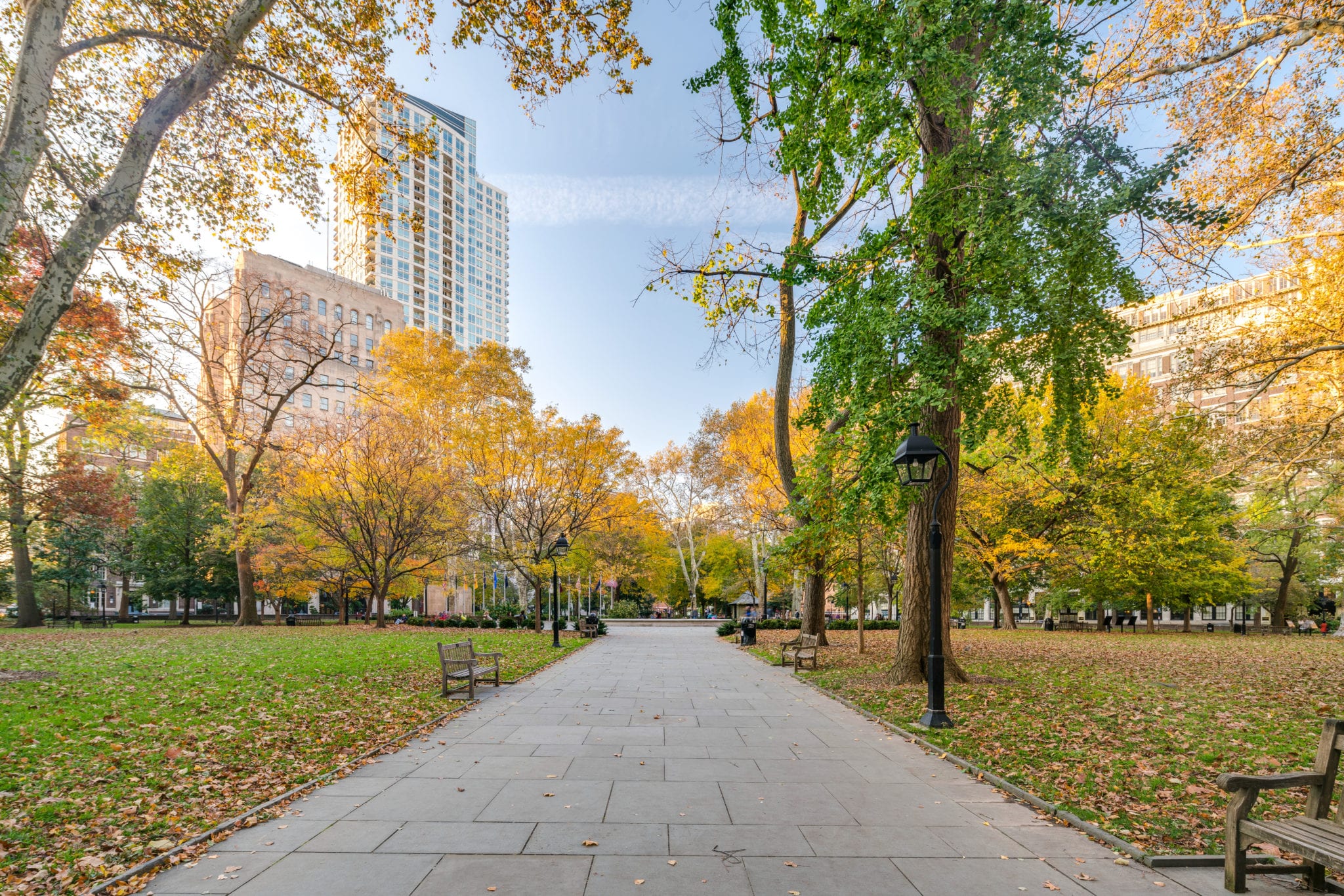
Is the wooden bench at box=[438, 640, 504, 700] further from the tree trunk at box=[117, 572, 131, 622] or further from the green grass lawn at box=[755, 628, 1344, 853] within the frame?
the tree trunk at box=[117, 572, 131, 622]

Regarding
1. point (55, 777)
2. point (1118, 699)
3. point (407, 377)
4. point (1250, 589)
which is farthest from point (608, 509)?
point (1250, 589)

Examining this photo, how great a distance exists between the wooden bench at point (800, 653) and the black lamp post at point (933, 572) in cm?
623

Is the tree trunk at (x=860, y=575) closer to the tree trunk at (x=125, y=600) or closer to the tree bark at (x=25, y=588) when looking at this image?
the tree bark at (x=25, y=588)

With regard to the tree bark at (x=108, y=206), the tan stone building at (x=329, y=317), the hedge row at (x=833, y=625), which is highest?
the tan stone building at (x=329, y=317)

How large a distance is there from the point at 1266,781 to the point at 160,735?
9595 mm

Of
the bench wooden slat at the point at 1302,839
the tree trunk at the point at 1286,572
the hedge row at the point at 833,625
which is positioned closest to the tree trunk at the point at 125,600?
the hedge row at the point at 833,625

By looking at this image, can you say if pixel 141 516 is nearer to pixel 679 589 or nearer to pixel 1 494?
pixel 1 494

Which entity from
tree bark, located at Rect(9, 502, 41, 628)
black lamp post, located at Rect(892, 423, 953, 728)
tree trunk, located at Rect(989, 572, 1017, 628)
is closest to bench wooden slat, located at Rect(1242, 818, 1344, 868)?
black lamp post, located at Rect(892, 423, 953, 728)

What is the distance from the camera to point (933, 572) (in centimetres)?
852

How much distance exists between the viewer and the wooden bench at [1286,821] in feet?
11.6

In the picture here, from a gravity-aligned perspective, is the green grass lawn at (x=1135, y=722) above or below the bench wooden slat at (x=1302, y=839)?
below

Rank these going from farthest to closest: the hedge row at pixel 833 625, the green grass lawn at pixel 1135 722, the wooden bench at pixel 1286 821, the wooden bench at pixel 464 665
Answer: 1. the hedge row at pixel 833 625
2. the wooden bench at pixel 464 665
3. the green grass lawn at pixel 1135 722
4. the wooden bench at pixel 1286 821

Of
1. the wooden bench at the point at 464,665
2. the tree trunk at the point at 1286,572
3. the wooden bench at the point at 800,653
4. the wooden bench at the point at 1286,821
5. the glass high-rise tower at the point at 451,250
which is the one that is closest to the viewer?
the wooden bench at the point at 1286,821

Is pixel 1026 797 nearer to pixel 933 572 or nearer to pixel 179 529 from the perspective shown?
pixel 933 572
